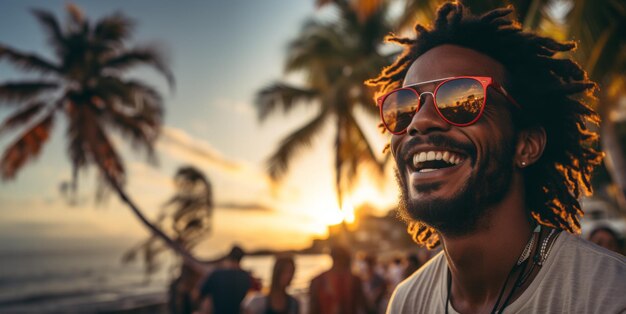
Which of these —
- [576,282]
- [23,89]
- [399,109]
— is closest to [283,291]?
[399,109]

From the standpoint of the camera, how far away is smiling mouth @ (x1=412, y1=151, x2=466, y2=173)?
4.38 feet

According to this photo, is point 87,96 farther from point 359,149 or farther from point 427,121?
point 427,121

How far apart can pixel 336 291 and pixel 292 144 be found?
9957mm

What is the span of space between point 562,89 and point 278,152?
12.7 m

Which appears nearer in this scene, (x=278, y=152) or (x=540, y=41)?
(x=540, y=41)

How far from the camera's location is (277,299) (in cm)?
450

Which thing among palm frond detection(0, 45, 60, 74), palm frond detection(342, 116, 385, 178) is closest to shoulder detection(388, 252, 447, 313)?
palm frond detection(342, 116, 385, 178)

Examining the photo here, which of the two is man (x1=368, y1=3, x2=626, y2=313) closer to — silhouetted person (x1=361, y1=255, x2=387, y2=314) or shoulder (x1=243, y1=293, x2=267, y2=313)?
shoulder (x1=243, y1=293, x2=267, y2=313)

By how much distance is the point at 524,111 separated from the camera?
1473 millimetres

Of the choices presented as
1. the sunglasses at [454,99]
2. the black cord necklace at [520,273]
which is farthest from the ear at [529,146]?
the black cord necklace at [520,273]

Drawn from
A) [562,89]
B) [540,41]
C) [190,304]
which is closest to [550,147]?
[562,89]

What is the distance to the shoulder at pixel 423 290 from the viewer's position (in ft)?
4.81

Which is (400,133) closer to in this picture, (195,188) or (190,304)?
(190,304)

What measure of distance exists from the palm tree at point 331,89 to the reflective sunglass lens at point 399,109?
12.5m
